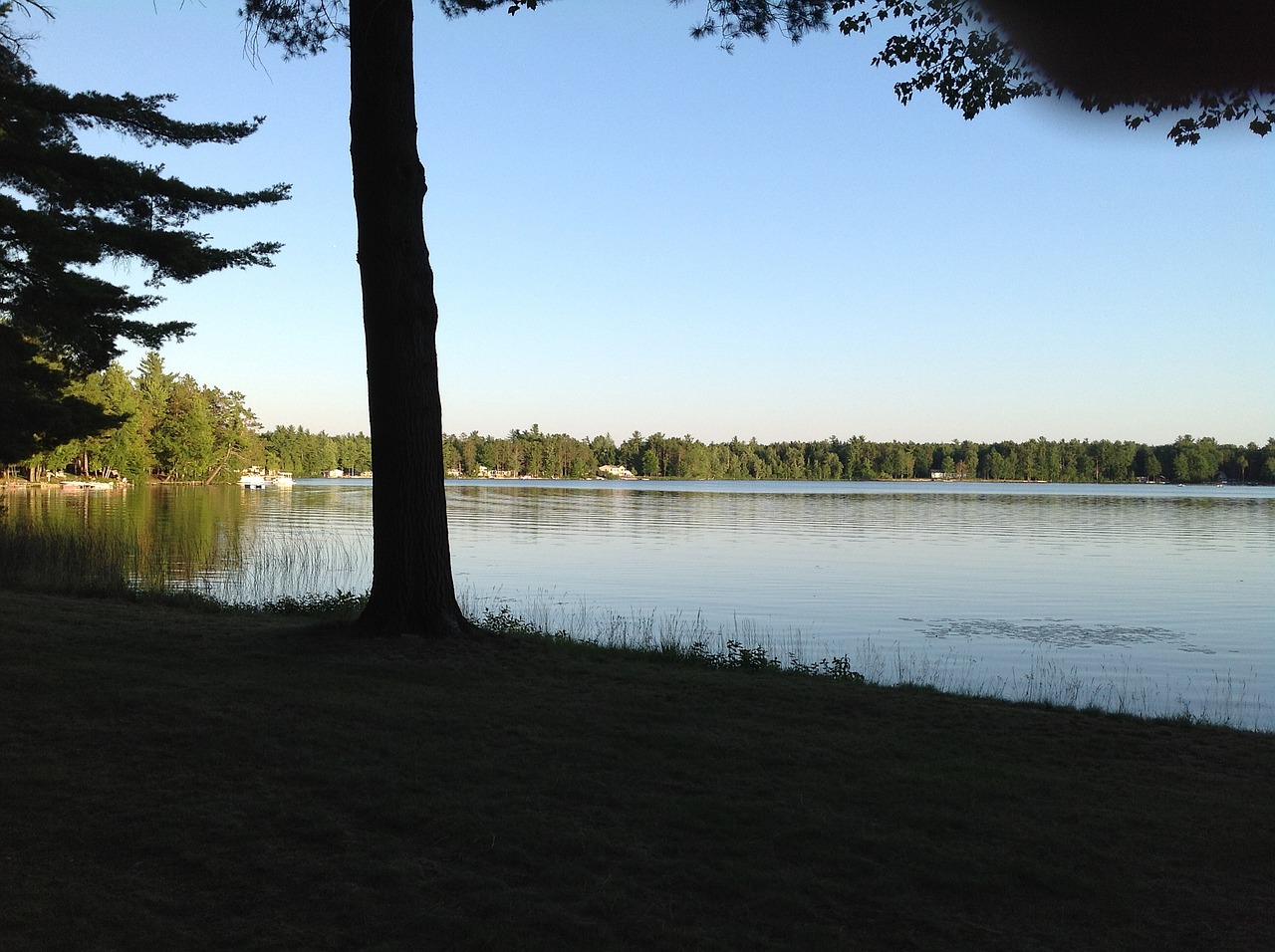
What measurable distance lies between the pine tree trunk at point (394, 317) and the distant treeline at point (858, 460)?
155 m

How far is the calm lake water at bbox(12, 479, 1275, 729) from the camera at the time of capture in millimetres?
12164

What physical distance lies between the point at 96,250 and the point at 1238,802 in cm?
1489

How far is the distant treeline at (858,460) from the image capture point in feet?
479

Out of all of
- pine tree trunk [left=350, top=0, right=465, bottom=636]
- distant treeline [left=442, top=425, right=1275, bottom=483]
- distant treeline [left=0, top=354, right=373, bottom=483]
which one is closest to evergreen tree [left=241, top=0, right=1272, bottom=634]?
pine tree trunk [left=350, top=0, right=465, bottom=636]

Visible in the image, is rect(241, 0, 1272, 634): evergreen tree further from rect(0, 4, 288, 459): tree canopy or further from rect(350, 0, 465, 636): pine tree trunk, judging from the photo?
rect(0, 4, 288, 459): tree canopy

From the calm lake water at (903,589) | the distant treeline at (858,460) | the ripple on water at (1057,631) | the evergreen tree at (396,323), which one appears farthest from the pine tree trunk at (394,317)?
the distant treeline at (858,460)

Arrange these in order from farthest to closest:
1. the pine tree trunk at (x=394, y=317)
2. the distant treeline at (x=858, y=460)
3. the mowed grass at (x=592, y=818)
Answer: the distant treeline at (x=858, y=460)
the pine tree trunk at (x=394, y=317)
the mowed grass at (x=592, y=818)

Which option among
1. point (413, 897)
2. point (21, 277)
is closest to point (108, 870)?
point (413, 897)

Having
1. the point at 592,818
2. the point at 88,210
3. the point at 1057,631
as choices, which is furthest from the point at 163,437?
the point at 592,818

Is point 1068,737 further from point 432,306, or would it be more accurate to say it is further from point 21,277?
point 21,277

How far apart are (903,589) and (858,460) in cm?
16064

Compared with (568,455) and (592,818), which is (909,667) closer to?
(592,818)

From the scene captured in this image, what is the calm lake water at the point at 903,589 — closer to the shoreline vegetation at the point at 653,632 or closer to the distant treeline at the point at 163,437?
the shoreline vegetation at the point at 653,632

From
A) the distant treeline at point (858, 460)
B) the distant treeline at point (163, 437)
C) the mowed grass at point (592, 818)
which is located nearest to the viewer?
the mowed grass at point (592, 818)
